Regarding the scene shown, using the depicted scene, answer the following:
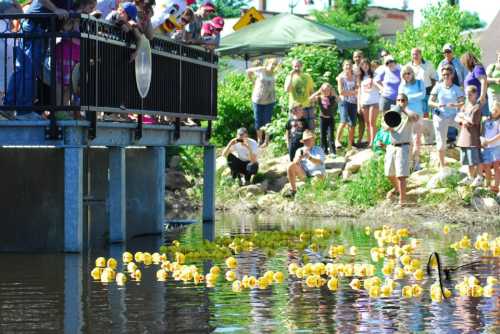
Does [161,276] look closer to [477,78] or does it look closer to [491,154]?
[491,154]

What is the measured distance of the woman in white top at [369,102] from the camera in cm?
2783

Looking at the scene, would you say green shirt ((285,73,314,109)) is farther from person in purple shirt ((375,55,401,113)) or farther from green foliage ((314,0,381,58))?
green foliage ((314,0,381,58))

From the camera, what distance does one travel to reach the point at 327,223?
899 inches

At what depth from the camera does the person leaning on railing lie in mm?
16016

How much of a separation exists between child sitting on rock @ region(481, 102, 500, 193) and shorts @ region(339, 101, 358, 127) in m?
5.09

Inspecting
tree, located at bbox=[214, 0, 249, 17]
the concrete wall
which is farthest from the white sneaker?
tree, located at bbox=[214, 0, 249, 17]

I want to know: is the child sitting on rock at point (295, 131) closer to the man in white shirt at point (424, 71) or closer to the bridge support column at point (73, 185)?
the man in white shirt at point (424, 71)

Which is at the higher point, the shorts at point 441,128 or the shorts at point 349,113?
the shorts at point 349,113

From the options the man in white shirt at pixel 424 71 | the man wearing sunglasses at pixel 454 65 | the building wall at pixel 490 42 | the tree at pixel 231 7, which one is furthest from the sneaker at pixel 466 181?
the tree at pixel 231 7

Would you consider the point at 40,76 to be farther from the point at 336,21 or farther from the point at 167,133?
the point at 336,21

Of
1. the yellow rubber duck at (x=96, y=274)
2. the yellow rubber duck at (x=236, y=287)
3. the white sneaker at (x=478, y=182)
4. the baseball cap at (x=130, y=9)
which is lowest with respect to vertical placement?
the yellow rubber duck at (x=236, y=287)

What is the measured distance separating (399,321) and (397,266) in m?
4.24

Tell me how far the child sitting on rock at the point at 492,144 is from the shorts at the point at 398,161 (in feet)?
3.95

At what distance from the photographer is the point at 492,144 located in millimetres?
23469
